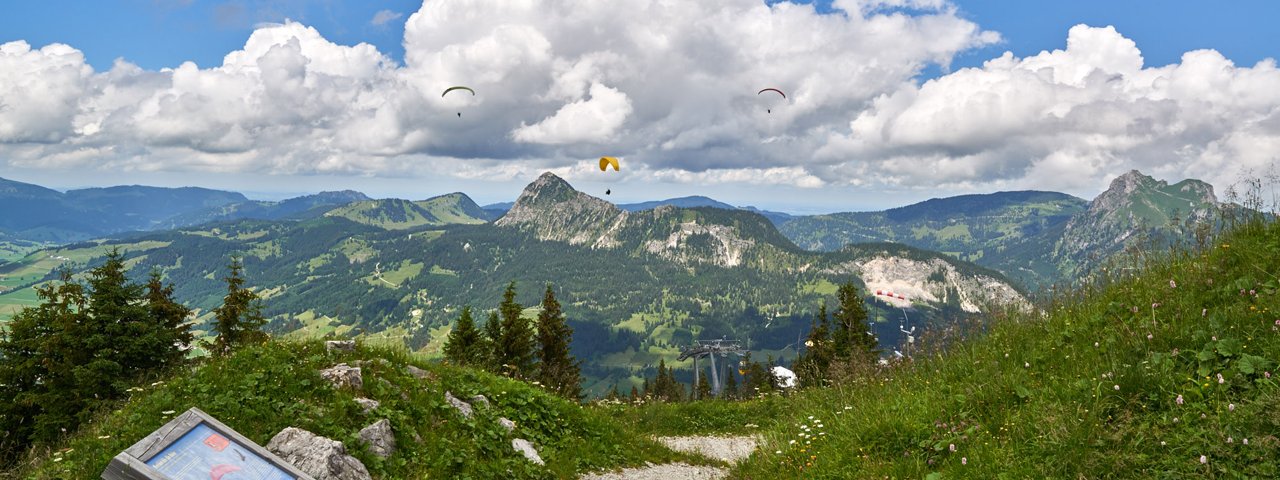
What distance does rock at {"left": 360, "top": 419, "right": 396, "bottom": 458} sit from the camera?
10.3 m

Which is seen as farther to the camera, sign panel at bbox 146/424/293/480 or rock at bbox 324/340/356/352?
rock at bbox 324/340/356/352

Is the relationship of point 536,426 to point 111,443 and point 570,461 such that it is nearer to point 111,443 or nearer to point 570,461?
point 570,461

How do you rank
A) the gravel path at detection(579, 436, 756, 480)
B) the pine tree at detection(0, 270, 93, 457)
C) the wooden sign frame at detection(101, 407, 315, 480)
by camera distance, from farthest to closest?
the pine tree at detection(0, 270, 93, 457) → the gravel path at detection(579, 436, 756, 480) → the wooden sign frame at detection(101, 407, 315, 480)

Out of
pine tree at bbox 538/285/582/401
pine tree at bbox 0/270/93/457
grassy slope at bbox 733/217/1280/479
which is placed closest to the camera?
grassy slope at bbox 733/217/1280/479

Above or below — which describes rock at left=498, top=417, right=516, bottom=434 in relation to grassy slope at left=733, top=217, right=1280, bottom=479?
below

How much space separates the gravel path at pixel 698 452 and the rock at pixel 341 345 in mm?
7168

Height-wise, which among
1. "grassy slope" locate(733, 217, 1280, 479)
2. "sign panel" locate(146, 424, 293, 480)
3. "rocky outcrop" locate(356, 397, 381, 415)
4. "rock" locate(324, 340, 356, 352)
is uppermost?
"grassy slope" locate(733, 217, 1280, 479)

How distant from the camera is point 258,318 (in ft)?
112

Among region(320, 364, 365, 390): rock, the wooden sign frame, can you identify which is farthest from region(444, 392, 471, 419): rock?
the wooden sign frame

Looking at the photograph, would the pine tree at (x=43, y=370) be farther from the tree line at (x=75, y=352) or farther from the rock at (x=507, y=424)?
the rock at (x=507, y=424)

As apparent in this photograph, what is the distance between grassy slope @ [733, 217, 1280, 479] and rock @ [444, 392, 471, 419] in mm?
6731

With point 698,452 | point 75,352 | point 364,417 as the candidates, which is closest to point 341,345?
point 364,417

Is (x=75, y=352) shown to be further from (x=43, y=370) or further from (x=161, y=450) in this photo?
(x=161, y=450)

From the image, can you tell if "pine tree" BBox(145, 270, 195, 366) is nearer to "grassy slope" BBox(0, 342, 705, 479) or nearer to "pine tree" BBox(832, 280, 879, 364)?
"grassy slope" BBox(0, 342, 705, 479)
